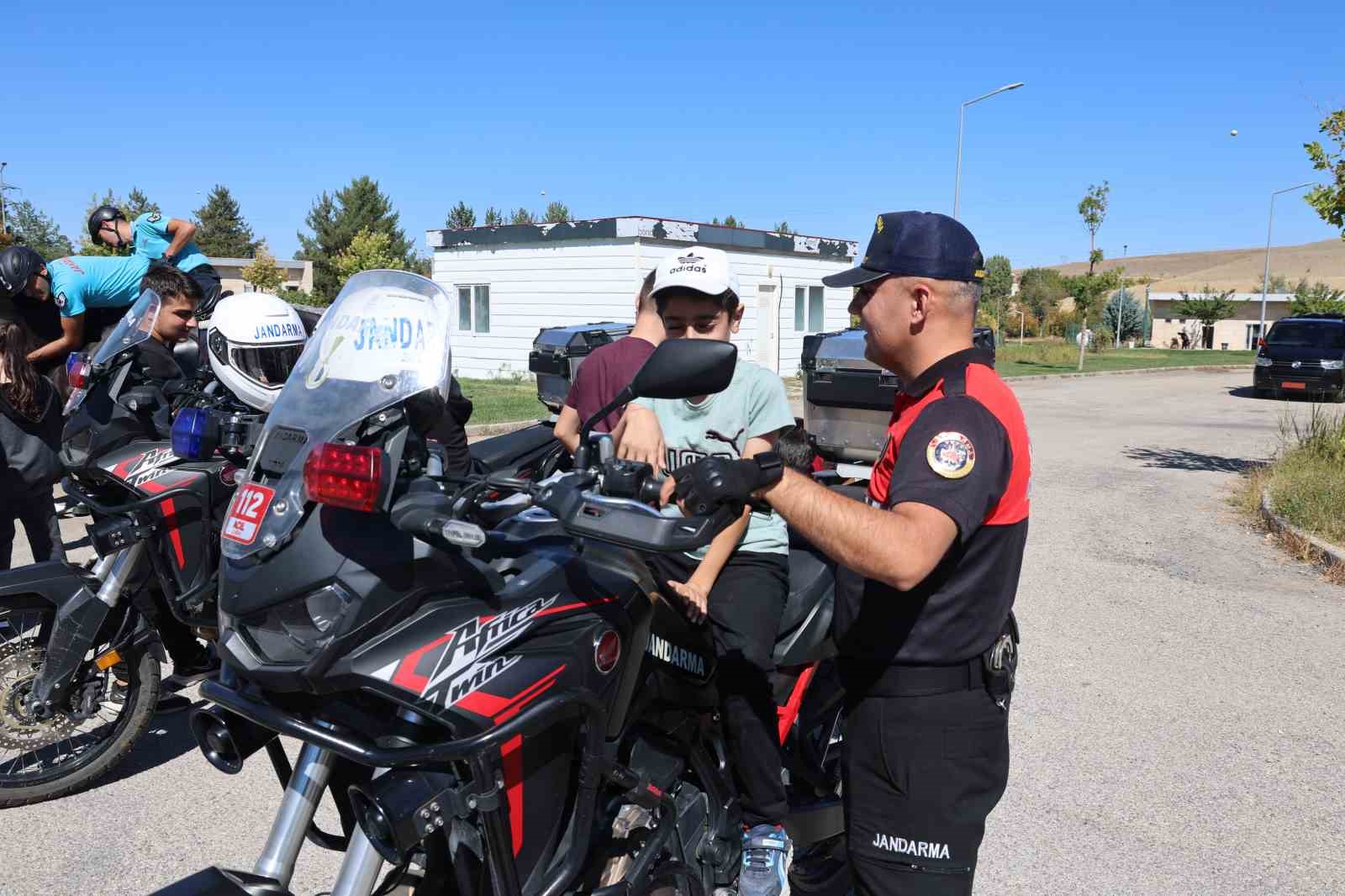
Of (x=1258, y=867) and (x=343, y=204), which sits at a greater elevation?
(x=343, y=204)

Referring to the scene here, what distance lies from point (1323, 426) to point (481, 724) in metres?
12.2

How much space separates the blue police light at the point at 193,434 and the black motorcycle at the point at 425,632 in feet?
3.96

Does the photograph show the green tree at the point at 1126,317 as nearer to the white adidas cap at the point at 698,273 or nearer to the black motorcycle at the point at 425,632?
the white adidas cap at the point at 698,273

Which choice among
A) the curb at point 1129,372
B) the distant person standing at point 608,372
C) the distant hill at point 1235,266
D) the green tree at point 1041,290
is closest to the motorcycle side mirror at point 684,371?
the distant person standing at point 608,372

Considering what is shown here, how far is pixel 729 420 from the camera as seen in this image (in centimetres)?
336

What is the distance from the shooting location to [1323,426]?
1133 centimetres

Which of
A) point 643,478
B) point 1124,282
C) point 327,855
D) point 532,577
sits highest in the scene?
point 1124,282

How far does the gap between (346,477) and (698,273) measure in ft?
6.29

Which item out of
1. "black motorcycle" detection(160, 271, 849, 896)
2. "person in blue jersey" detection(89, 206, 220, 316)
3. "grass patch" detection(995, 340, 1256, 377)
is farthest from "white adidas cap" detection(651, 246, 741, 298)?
"grass patch" detection(995, 340, 1256, 377)

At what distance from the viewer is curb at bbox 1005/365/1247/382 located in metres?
29.6

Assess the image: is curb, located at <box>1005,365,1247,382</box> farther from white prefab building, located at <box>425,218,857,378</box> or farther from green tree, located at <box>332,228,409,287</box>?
green tree, located at <box>332,228,409,287</box>

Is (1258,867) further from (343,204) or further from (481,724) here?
(343,204)

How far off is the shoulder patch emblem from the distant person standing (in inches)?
89.4

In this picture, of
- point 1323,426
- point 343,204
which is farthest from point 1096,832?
point 343,204
